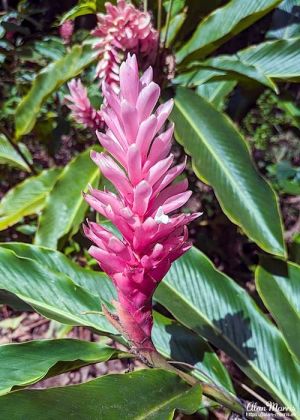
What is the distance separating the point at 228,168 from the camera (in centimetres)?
201

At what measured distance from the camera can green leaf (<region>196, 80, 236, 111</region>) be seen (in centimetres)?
268

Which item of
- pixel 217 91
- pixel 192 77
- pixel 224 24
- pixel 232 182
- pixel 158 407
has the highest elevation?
pixel 224 24

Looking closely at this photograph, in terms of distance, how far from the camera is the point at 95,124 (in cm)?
225

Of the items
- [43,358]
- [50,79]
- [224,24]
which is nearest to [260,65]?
[224,24]

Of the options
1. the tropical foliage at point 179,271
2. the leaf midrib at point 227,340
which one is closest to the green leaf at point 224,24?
the tropical foliage at point 179,271

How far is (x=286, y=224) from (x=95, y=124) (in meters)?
1.85

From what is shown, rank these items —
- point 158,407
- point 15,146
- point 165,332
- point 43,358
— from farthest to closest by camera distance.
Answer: point 15,146 → point 165,332 → point 43,358 → point 158,407

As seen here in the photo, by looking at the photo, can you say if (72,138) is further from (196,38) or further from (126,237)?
(126,237)

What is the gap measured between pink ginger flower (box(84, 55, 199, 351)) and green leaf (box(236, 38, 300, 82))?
112cm

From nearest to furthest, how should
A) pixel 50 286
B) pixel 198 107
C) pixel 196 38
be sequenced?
pixel 50 286
pixel 198 107
pixel 196 38

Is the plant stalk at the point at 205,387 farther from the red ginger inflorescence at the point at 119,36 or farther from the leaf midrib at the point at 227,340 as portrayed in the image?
the red ginger inflorescence at the point at 119,36

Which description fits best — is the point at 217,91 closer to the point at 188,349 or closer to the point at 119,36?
the point at 119,36

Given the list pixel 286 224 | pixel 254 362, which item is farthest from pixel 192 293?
pixel 286 224

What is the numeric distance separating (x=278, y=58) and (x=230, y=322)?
1064 mm
